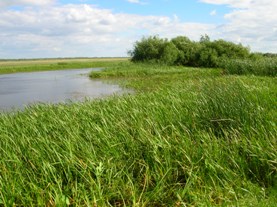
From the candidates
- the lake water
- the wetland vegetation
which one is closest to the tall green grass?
the lake water

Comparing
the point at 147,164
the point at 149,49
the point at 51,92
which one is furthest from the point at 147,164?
the point at 149,49

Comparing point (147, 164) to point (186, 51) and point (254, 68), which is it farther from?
point (186, 51)

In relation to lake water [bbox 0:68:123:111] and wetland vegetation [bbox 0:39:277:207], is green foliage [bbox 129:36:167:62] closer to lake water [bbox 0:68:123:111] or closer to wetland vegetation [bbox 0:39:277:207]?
lake water [bbox 0:68:123:111]

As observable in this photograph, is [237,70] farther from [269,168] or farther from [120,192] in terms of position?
[120,192]

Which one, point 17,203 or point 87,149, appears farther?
point 87,149

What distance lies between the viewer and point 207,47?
38.4 m

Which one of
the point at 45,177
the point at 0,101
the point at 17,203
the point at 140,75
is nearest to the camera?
the point at 17,203

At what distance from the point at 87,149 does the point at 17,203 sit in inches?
46.8

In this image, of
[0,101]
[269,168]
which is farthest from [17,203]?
[0,101]

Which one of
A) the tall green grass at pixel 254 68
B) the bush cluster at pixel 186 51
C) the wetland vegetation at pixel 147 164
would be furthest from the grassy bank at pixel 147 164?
the bush cluster at pixel 186 51

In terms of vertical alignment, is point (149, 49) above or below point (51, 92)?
→ above

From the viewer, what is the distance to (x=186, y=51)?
39.4m

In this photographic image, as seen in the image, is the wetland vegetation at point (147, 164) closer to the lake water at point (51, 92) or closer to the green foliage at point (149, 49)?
the lake water at point (51, 92)

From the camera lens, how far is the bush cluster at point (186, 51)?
37062 mm
